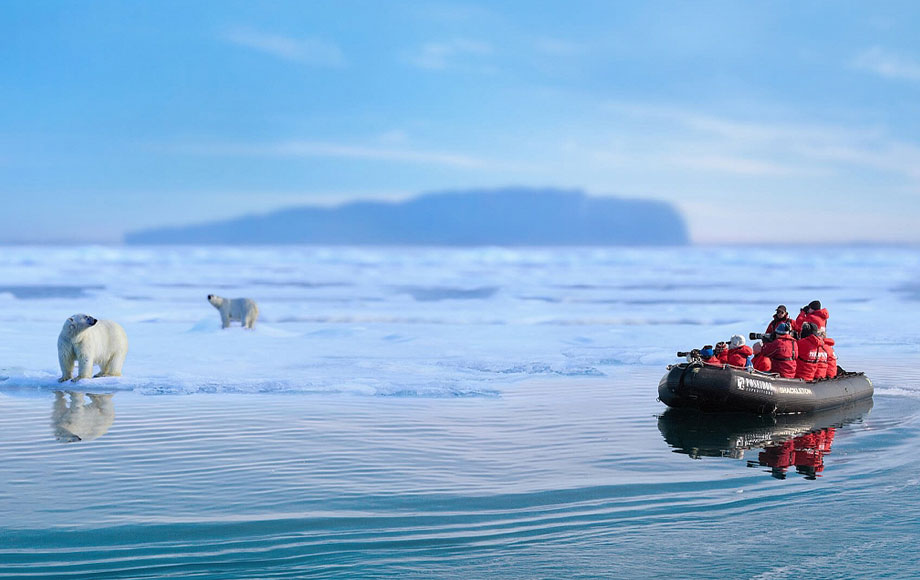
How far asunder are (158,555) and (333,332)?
41.6 feet

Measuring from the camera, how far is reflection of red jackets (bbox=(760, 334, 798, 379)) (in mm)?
11320

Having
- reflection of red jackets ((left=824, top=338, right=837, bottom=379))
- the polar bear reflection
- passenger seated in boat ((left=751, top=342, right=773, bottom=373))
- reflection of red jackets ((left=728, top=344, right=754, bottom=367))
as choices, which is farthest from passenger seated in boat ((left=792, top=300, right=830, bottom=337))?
the polar bear reflection

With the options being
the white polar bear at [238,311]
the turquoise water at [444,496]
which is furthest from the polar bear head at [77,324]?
the white polar bear at [238,311]

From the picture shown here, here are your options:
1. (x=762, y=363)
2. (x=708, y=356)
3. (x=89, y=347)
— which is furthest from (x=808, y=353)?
(x=89, y=347)

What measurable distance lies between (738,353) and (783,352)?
0.68 metres

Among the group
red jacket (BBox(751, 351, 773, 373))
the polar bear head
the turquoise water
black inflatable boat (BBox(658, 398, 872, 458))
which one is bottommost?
the turquoise water

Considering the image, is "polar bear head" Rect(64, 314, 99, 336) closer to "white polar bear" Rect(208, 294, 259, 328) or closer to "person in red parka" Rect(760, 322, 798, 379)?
"white polar bear" Rect(208, 294, 259, 328)

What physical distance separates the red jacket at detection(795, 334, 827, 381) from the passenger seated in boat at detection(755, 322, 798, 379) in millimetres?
172

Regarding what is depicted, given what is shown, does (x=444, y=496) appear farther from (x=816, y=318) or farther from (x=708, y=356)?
(x=816, y=318)

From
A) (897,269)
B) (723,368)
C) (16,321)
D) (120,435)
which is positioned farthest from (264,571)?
(897,269)

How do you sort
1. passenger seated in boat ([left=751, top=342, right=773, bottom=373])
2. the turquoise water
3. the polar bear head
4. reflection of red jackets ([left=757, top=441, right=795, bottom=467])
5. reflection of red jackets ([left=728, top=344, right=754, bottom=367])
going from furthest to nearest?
the polar bear head, passenger seated in boat ([left=751, top=342, right=773, bottom=373]), reflection of red jackets ([left=728, top=344, right=754, bottom=367]), reflection of red jackets ([left=757, top=441, right=795, bottom=467]), the turquoise water

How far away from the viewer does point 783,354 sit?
37.2ft

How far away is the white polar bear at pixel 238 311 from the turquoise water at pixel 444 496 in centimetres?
823

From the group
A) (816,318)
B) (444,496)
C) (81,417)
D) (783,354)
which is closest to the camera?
(444,496)
